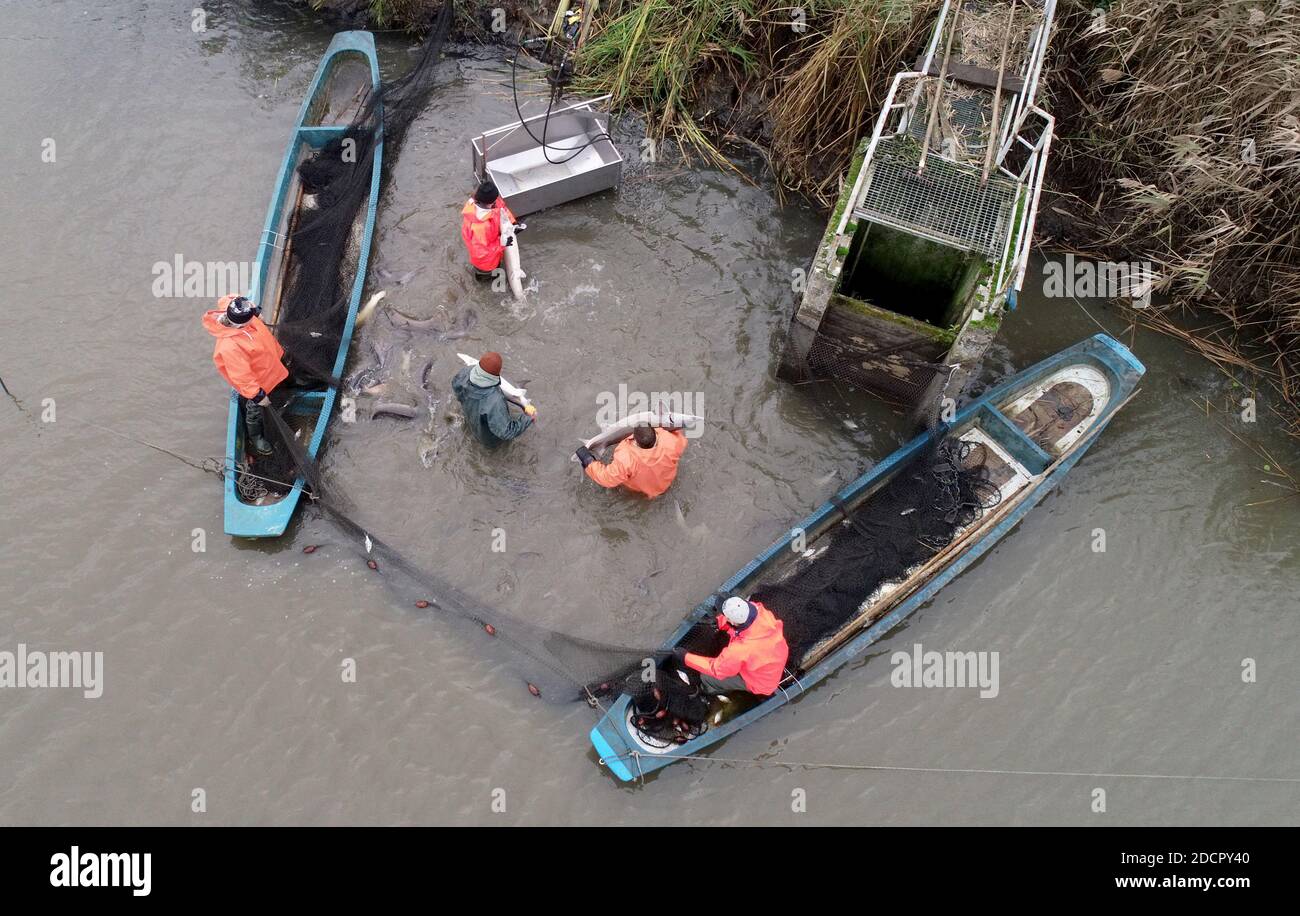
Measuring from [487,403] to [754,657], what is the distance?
338 centimetres

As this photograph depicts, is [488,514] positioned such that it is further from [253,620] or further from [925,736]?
[925,736]

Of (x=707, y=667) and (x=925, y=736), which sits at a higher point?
(x=707, y=667)

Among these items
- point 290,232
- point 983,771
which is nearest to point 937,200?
point 983,771

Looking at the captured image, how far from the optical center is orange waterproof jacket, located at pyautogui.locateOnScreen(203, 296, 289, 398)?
7.39 meters

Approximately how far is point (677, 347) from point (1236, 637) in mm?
6198

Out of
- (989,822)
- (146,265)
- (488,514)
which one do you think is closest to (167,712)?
(488,514)

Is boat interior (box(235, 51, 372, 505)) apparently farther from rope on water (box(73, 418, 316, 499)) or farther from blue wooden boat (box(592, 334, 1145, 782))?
blue wooden boat (box(592, 334, 1145, 782))

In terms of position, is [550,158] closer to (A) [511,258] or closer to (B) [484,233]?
(A) [511,258]

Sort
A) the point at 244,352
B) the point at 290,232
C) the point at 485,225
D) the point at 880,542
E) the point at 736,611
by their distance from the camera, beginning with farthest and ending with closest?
the point at 290,232
the point at 485,225
the point at 880,542
the point at 244,352
the point at 736,611

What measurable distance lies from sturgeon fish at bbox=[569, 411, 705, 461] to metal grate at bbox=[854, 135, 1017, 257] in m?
2.62

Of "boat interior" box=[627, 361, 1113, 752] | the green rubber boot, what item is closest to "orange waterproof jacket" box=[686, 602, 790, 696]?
"boat interior" box=[627, 361, 1113, 752]

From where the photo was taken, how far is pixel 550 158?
10.2m

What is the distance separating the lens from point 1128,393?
8.29 metres

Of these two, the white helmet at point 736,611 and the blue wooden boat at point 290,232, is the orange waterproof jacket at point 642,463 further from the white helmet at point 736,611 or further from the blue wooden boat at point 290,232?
the blue wooden boat at point 290,232
